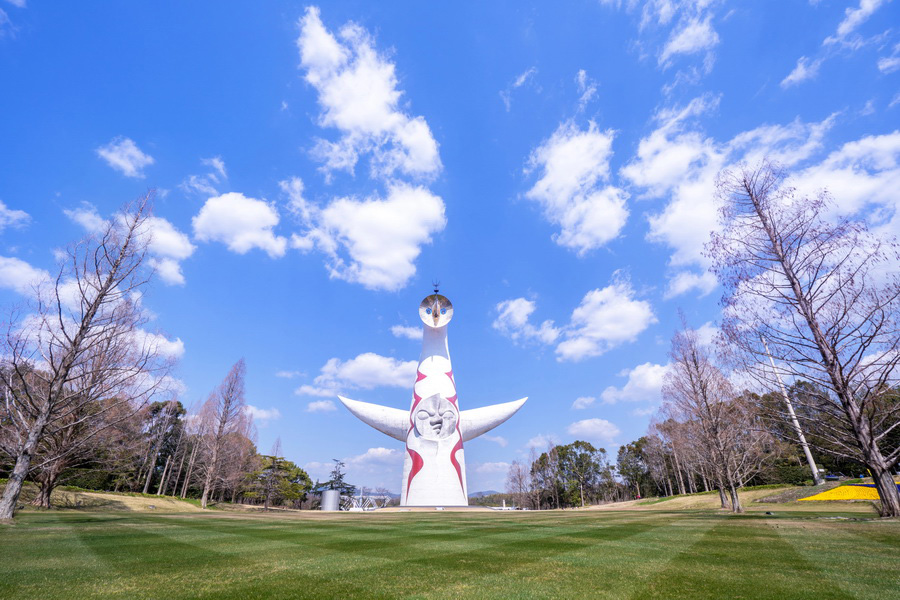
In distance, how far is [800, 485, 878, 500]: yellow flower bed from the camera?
2214 centimetres

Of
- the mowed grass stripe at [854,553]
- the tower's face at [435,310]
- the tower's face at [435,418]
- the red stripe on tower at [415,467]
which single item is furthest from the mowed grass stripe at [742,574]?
the tower's face at [435,310]

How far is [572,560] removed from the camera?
5.84 meters

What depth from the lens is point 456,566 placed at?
5473 millimetres

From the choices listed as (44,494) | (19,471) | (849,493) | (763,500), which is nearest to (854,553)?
(19,471)

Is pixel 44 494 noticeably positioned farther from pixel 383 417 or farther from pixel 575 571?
pixel 575 571

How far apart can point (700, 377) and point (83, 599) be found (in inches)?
906

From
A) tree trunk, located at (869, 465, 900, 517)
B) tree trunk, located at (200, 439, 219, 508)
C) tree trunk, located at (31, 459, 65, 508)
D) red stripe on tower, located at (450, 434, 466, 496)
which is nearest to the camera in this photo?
tree trunk, located at (869, 465, 900, 517)

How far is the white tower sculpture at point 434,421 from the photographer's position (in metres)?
29.1

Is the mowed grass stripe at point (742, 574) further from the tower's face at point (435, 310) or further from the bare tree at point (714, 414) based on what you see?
the tower's face at point (435, 310)

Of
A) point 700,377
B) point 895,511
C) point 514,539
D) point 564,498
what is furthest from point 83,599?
point 564,498

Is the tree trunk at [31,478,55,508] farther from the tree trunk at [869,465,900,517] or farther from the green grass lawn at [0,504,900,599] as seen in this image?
the tree trunk at [869,465,900,517]

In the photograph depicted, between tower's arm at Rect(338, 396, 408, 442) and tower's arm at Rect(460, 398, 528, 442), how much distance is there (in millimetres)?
A: 590

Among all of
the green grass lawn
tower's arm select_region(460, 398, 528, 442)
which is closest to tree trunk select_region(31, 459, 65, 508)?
the green grass lawn

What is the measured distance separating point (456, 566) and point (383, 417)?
29018 mm
